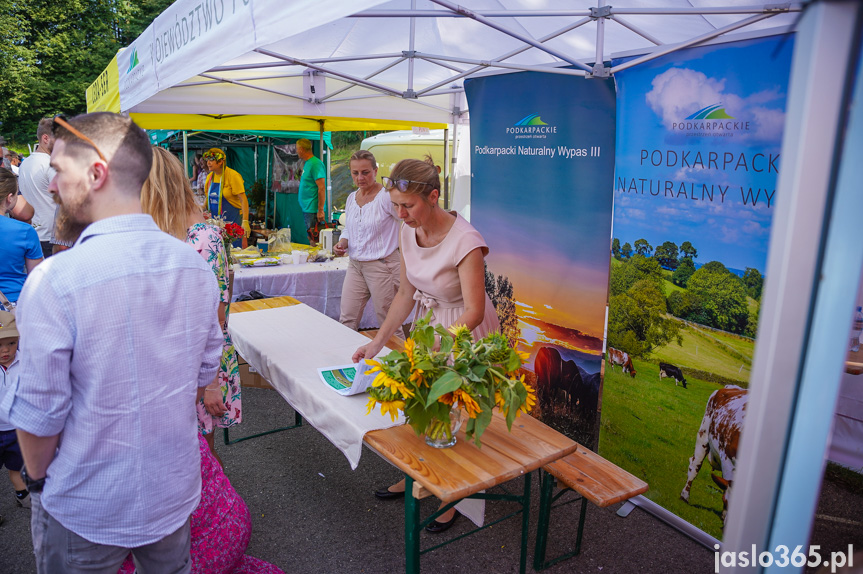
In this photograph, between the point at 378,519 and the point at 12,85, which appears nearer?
the point at 378,519

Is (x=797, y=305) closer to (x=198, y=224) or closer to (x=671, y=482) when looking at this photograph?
(x=198, y=224)

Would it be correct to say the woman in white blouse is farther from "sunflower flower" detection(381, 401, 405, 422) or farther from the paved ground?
"sunflower flower" detection(381, 401, 405, 422)

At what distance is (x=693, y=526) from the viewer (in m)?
2.72

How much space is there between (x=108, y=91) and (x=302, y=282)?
2.12m

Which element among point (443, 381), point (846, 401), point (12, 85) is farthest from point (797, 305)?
point (12, 85)

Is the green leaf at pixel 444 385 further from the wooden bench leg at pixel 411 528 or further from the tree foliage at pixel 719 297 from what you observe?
the tree foliage at pixel 719 297

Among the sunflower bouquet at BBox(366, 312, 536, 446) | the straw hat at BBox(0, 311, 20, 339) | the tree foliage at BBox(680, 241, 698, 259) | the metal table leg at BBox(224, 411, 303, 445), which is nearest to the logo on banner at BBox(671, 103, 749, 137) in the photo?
the tree foliage at BBox(680, 241, 698, 259)

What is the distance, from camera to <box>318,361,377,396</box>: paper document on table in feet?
7.88

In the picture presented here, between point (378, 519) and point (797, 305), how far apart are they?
8.40 ft

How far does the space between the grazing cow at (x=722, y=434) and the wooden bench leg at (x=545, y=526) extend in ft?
1.99

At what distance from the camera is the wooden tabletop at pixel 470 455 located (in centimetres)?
179

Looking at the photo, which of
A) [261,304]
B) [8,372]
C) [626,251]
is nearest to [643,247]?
[626,251]

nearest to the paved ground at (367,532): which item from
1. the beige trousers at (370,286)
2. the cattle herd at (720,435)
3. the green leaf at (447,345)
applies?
the cattle herd at (720,435)

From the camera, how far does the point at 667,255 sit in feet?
8.83
